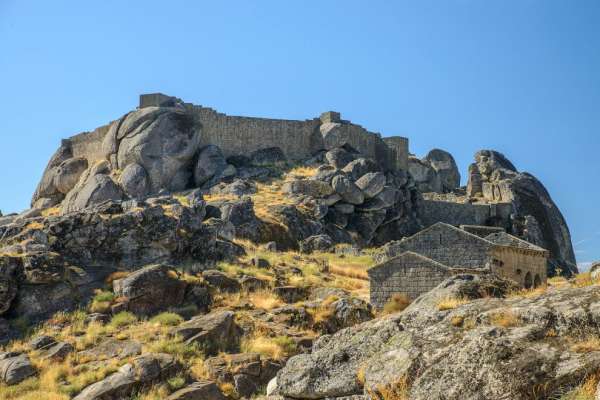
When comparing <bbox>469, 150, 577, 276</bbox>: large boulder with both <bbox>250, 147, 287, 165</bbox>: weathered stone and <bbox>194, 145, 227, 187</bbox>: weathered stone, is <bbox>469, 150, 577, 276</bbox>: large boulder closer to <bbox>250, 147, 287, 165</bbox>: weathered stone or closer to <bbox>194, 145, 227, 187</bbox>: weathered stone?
<bbox>250, 147, 287, 165</bbox>: weathered stone

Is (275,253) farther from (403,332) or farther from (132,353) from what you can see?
(403,332)

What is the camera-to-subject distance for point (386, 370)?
6887 mm

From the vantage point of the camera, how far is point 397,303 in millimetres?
21734

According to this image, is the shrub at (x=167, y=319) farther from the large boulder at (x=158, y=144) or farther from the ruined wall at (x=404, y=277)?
the large boulder at (x=158, y=144)

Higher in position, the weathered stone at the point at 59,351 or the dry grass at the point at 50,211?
the dry grass at the point at 50,211

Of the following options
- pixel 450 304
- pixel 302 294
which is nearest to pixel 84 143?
pixel 302 294

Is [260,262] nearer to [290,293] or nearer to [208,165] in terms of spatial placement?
[290,293]

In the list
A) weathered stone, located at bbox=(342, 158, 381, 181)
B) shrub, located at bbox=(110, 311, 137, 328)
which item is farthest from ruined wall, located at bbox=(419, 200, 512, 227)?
shrub, located at bbox=(110, 311, 137, 328)

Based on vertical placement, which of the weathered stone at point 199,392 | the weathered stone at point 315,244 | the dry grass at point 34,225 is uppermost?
the dry grass at point 34,225

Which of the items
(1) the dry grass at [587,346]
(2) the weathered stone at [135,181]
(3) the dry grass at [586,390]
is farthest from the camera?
(2) the weathered stone at [135,181]

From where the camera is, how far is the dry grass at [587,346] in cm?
589

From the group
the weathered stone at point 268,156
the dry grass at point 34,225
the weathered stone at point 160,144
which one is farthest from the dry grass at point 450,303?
the weathered stone at point 268,156

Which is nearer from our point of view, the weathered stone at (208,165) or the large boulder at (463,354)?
the large boulder at (463,354)

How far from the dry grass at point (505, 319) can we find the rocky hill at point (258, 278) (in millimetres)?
18
